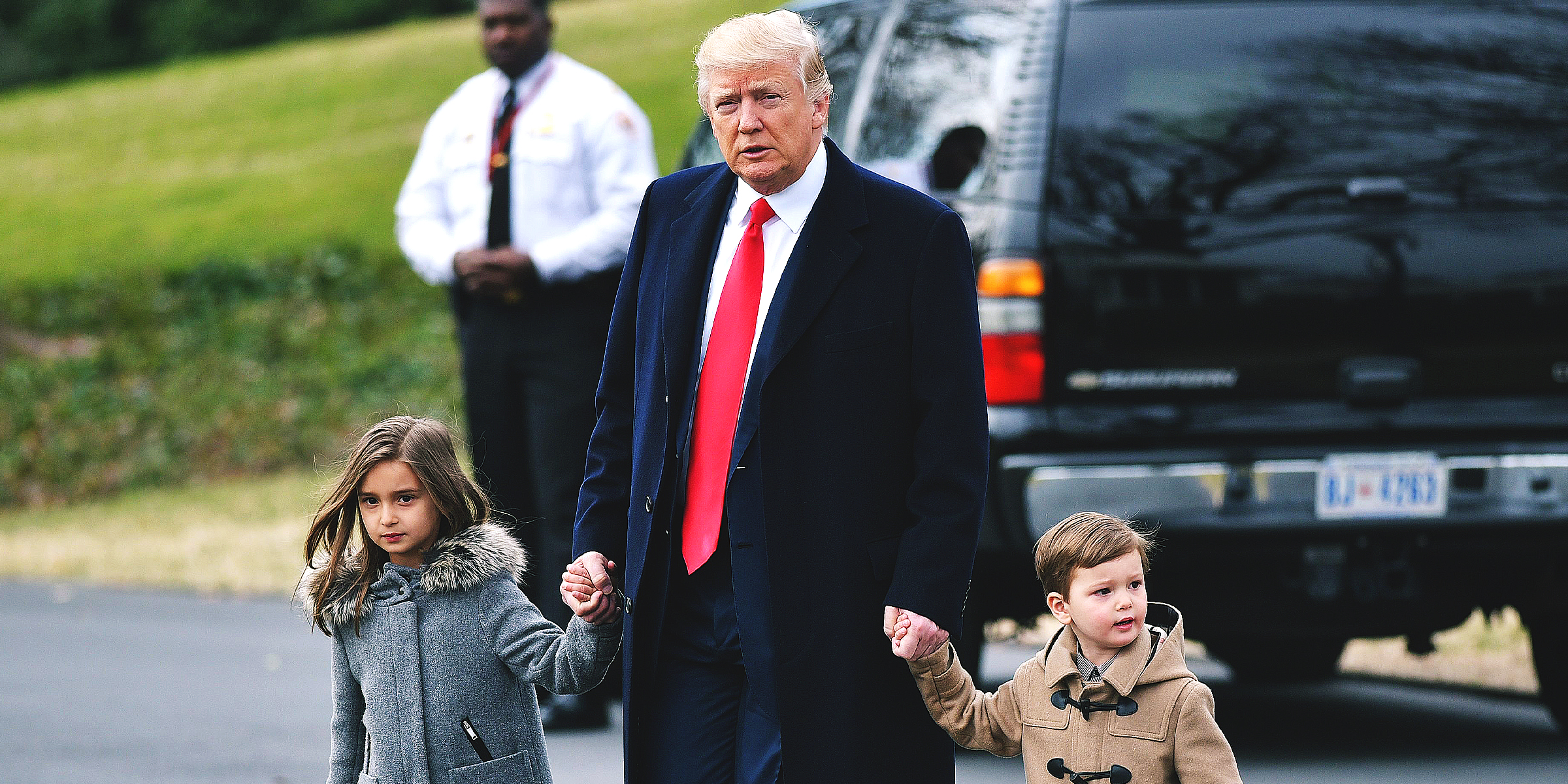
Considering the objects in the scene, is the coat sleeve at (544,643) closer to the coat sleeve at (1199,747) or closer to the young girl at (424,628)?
the young girl at (424,628)

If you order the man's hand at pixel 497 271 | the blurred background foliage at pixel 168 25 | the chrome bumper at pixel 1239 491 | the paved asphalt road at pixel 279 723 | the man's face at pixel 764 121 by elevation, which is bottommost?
the paved asphalt road at pixel 279 723

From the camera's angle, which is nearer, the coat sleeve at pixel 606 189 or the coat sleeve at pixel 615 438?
the coat sleeve at pixel 615 438

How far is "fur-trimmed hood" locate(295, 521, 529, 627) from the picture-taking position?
3457 millimetres

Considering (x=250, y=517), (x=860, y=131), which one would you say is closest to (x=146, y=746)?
(x=860, y=131)

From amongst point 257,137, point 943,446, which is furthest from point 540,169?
point 257,137

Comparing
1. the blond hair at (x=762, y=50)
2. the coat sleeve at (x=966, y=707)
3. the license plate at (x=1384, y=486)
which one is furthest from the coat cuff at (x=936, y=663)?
the license plate at (x=1384, y=486)

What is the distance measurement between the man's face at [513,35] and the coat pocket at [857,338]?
9.42ft

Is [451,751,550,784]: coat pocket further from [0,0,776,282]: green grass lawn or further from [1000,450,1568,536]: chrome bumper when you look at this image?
[0,0,776,282]: green grass lawn

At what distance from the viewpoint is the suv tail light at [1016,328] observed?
189 inches

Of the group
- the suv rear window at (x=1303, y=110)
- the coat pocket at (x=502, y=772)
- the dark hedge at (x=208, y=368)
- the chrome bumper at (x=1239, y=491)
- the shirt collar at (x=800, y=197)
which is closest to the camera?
the shirt collar at (x=800, y=197)

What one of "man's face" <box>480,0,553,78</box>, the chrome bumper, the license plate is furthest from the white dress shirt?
"man's face" <box>480,0,553,78</box>

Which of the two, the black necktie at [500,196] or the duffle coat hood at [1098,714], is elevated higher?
the black necktie at [500,196]

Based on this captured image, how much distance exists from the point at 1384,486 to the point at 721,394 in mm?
2293

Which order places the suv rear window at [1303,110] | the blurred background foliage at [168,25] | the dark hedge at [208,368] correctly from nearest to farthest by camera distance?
1. the suv rear window at [1303,110]
2. the dark hedge at [208,368]
3. the blurred background foliage at [168,25]
